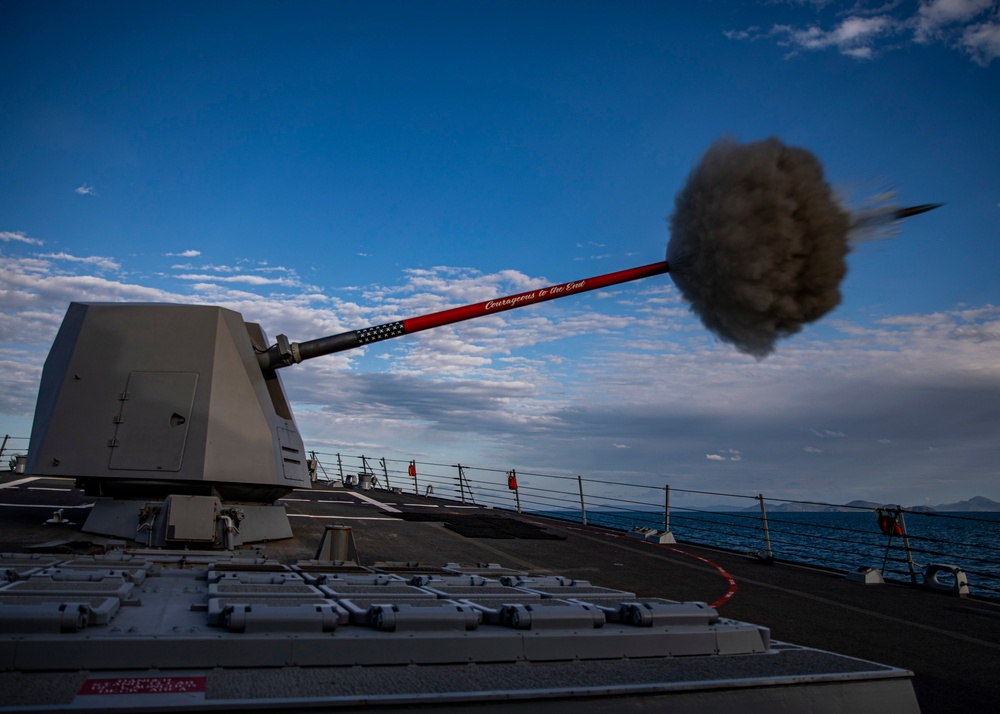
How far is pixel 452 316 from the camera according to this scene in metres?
9.11

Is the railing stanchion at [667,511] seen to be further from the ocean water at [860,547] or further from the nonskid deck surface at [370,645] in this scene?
the nonskid deck surface at [370,645]

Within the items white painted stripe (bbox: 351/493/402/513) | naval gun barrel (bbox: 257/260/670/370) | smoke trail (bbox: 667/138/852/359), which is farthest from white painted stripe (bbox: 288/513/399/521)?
smoke trail (bbox: 667/138/852/359)

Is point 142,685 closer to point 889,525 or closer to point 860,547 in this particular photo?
point 889,525

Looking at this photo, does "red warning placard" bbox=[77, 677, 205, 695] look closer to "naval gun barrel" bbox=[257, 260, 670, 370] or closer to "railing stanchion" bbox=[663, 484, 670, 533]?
"naval gun barrel" bbox=[257, 260, 670, 370]

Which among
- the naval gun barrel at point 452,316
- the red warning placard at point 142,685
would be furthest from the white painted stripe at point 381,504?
the red warning placard at point 142,685

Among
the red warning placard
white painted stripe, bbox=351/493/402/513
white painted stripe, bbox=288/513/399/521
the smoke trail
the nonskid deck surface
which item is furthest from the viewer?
white painted stripe, bbox=351/493/402/513

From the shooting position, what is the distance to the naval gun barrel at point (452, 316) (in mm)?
8555

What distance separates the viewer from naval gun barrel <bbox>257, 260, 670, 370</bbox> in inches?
337

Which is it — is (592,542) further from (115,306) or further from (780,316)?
(115,306)

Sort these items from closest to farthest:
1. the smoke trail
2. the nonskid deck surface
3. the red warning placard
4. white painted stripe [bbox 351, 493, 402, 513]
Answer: the red warning placard → the nonskid deck surface → the smoke trail → white painted stripe [bbox 351, 493, 402, 513]

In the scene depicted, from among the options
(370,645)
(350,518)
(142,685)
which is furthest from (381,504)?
(142,685)

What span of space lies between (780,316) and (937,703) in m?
3.91

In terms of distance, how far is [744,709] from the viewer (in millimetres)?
2518

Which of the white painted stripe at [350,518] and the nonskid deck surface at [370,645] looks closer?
the nonskid deck surface at [370,645]
